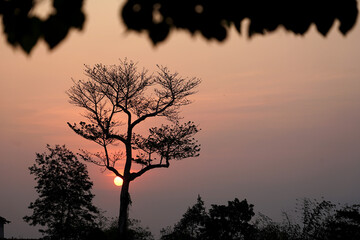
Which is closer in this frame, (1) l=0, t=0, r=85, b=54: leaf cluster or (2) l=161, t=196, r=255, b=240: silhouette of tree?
(1) l=0, t=0, r=85, b=54: leaf cluster

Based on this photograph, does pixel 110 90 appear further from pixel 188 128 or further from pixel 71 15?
pixel 71 15

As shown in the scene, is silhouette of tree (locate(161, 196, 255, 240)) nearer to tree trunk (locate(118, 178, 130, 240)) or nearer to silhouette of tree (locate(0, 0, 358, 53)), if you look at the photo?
tree trunk (locate(118, 178, 130, 240))

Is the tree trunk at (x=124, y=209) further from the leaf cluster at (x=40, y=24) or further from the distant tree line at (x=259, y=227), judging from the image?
the leaf cluster at (x=40, y=24)

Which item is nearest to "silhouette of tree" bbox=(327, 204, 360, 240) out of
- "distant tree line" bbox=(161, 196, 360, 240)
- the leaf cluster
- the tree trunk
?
"distant tree line" bbox=(161, 196, 360, 240)

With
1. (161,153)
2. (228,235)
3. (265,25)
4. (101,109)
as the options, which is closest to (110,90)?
(101,109)

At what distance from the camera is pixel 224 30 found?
3.46 metres

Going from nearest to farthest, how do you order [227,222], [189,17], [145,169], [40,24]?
[40,24] < [189,17] < [227,222] < [145,169]

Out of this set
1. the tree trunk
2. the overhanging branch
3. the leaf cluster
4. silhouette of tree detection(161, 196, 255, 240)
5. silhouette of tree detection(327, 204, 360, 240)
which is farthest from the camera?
the overhanging branch

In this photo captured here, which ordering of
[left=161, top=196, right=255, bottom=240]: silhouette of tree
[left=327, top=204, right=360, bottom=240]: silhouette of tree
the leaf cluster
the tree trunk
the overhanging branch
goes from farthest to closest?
1. the overhanging branch
2. the tree trunk
3. [left=161, top=196, right=255, bottom=240]: silhouette of tree
4. [left=327, top=204, right=360, bottom=240]: silhouette of tree
5. the leaf cluster

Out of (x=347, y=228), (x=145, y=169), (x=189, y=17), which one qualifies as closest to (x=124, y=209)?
(x=145, y=169)

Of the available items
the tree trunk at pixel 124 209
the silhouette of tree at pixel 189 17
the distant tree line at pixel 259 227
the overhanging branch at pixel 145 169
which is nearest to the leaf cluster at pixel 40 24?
the silhouette of tree at pixel 189 17

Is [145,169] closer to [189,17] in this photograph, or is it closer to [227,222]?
[227,222]

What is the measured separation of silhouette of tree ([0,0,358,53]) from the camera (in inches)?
124

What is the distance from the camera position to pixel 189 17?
3.32 meters
